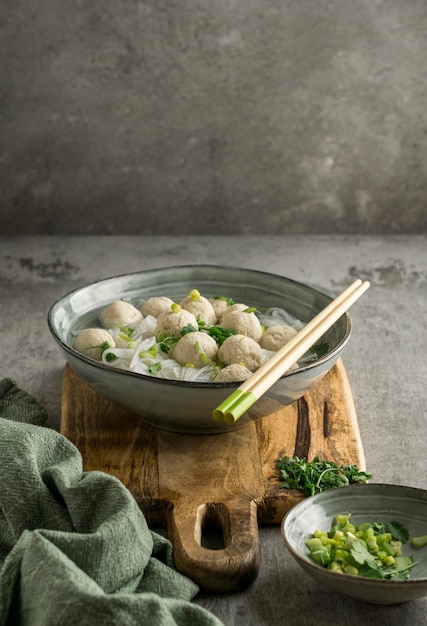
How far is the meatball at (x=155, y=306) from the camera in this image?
213 cm

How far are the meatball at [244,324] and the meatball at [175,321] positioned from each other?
0.28 ft

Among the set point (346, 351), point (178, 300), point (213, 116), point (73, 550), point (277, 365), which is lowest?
point (346, 351)

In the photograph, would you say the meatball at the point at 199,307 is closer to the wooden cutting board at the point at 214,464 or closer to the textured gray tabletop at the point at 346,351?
the wooden cutting board at the point at 214,464

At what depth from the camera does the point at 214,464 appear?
1.83 m

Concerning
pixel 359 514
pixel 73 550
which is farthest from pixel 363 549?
pixel 73 550

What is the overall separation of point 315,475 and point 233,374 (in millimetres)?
278

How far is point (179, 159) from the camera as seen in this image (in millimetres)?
3994

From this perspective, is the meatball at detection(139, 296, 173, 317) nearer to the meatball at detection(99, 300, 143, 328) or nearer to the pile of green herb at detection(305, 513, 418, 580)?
the meatball at detection(99, 300, 143, 328)

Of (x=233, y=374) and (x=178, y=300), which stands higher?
(x=233, y=374)

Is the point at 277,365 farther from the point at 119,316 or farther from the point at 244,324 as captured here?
the point at 119,316

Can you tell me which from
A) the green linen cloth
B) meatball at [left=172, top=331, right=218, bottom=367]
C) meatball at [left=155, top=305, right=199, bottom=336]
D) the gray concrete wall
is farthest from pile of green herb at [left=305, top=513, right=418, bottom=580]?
the gray concrete wall

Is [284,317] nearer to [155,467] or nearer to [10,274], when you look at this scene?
[155,467]

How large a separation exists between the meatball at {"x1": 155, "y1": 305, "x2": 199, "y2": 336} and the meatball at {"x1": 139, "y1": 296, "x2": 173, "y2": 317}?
11cm

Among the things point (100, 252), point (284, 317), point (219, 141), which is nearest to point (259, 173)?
point (219, 141)
